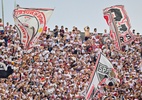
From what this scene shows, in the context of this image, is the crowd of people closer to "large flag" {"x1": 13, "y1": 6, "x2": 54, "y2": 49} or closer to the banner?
the banner

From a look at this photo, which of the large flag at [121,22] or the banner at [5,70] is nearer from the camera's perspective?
the banner at [5,70]

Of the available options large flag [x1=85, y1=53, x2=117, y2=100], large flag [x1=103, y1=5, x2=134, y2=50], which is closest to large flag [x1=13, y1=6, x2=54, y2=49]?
large flag [x1=103, y1=5, x2=134, y2=50]

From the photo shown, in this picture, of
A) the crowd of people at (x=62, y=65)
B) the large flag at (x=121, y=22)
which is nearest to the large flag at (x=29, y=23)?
the crowd of people at (x=62, y=65)

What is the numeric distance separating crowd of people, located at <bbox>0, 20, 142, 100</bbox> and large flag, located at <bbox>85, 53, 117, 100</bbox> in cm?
265

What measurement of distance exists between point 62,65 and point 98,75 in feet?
19.1

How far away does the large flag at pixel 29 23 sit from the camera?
23953 millimetres

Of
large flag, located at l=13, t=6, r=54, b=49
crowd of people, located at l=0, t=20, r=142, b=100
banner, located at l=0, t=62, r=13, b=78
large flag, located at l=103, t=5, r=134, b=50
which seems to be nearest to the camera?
crowd of people, located at l=0, t=20, r=142, b=100

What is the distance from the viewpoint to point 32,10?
24484 mm

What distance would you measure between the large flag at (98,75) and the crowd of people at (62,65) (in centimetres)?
265

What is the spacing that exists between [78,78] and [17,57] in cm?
287

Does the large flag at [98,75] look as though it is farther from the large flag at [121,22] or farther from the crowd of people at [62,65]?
the large flag at [121,22]

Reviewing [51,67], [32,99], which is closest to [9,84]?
[32,99]

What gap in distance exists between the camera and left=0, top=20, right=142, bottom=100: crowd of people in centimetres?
2225

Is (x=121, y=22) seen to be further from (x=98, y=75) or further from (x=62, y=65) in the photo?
(x=98, y=75)
